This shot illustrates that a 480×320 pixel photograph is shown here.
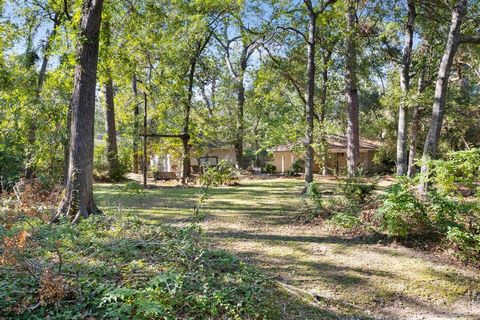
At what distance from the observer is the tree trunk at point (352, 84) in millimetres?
13413

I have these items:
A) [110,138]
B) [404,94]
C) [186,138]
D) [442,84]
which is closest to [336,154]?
[186,138]

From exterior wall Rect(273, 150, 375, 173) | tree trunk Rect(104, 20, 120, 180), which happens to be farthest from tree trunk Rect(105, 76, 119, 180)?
exterior wall Rect(273, 150, 375, 173)

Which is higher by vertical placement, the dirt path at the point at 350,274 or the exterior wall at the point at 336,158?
the exterior wall at the point at 336,158

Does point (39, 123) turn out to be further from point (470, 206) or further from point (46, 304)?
point (470, 206)

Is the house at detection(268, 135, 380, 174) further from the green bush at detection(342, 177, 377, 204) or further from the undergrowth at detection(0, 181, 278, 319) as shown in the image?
the undergrowth at detection(0, 181, 278, 319)

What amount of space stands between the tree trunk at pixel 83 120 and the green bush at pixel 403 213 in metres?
5.50

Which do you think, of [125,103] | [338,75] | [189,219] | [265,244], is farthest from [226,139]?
[265,244]

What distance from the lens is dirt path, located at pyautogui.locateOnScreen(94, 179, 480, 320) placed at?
12.4 ft

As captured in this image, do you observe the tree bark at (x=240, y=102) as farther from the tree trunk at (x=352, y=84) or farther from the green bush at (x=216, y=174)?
the green bush at (x=216, y=174)

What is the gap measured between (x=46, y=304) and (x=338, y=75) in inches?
711

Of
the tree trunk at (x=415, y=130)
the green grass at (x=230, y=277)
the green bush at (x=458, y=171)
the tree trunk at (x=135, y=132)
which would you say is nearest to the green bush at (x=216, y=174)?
the green grass at (x=230, y=277)

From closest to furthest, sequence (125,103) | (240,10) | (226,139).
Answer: (240,10) → (125,103) → (226,139)

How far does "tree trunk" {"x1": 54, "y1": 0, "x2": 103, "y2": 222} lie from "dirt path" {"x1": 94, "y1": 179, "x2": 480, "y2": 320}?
2.03 metres

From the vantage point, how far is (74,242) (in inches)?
194
